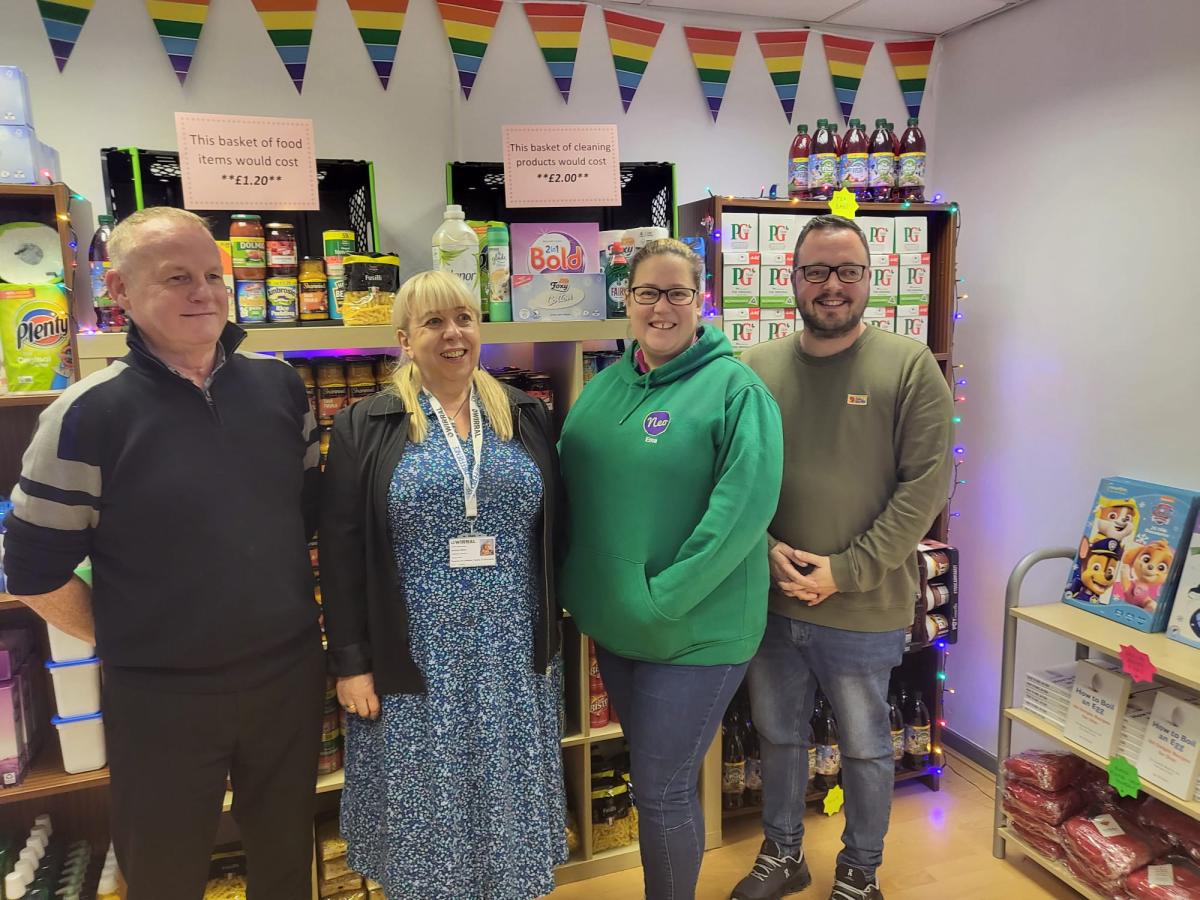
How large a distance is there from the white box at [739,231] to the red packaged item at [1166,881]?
1938mm

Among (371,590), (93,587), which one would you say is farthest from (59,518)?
(371,590)

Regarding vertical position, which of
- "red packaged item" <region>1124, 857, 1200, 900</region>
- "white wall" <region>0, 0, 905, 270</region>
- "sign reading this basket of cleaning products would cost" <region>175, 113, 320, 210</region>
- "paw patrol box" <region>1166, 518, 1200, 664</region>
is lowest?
"red packaged item" <region>1124, 857, 1200, 900</region>

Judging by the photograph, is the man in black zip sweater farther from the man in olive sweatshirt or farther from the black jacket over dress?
the man in olive sweatshirt

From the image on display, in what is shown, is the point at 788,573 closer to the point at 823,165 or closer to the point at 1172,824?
the point at 1172,824

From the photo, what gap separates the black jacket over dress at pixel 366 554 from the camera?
1595 millimetres

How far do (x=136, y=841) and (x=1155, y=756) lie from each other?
7.44 feet

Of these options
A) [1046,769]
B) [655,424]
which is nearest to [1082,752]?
[1046,769]

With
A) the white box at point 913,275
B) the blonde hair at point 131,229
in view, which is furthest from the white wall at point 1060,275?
the blonde hair at point 131,229

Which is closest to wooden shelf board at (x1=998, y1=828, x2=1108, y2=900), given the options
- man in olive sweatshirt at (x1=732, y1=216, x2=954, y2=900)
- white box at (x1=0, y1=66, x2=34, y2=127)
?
man in olive sweatshirt at (x1=732, y1=216, x2=954, y2=900)

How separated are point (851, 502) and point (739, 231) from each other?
981 millimetres

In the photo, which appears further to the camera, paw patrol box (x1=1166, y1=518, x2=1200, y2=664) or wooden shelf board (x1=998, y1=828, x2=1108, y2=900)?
wooden shelf board (x1=998, y1=828, x2=1108, y2=900)

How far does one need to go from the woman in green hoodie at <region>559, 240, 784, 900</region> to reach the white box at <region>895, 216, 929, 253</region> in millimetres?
1182

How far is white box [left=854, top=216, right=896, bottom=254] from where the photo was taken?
8.55 ft

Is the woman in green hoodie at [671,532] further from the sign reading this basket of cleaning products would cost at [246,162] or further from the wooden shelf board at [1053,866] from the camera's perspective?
the wooden shelf board at [1053,866]
